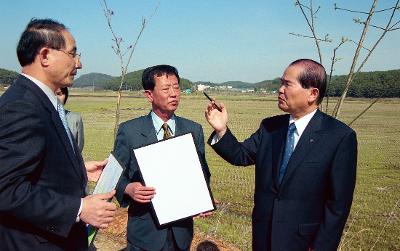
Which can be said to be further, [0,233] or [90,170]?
[90,170]

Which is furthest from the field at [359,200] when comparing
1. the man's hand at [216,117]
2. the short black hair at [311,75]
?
the man's hand at [216,117]

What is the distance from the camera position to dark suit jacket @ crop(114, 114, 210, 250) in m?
3.38

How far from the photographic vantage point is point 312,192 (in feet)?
9.93

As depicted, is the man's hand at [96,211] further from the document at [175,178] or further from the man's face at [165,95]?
the man's face at [165,95]

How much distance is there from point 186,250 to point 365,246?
529cm

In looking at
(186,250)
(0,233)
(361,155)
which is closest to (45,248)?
(0,233)

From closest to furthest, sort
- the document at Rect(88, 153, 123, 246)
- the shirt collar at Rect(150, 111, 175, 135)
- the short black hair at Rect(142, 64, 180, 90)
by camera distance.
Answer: the document at Rect(88, 153, 123, 246) → the shirt collar at Rect(150, 111, 175, 135) → the short black hair at Rect(142, 64, 180, 90)

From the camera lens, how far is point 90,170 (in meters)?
3.12

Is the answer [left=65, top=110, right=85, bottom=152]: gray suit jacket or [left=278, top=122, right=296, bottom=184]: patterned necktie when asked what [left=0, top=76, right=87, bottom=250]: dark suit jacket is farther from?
[left=65, top=110, right=85, bottom=152]: gray suit jacket

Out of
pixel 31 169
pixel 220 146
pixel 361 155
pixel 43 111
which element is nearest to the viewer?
pixel 31 169

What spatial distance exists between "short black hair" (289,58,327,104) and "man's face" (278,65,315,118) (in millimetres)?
31

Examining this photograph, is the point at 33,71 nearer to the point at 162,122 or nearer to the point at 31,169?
the point at 31,169

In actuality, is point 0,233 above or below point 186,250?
above

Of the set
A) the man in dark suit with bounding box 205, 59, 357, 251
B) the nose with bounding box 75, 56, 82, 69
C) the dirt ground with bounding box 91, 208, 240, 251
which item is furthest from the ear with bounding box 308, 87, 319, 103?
the dirt ground with bounding box 91, 208, 240, 251
